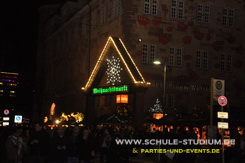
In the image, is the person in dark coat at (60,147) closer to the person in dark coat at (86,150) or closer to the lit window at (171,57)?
the person in dark coat at (86,150)

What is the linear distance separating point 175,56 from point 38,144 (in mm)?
26156

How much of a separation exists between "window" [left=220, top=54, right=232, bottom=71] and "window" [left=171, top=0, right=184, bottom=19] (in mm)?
6115

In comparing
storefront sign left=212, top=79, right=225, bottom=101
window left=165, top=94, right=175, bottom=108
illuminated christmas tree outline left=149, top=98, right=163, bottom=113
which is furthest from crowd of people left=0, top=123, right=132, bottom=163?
window left=165, top=94, right=175, bottom=108

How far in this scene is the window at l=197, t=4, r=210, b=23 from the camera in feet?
137

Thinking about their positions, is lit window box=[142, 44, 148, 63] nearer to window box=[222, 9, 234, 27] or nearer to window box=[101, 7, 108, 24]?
window box=[101, 7, 108, 24]

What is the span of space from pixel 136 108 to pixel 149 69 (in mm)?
6199

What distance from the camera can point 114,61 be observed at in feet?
131

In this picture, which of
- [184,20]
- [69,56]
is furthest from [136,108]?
[69,56]

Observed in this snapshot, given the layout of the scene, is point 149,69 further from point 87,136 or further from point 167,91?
point 87,136

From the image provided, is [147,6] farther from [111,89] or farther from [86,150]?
[86,150]

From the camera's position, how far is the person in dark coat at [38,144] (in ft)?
52.7

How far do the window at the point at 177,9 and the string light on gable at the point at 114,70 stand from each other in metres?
6.84

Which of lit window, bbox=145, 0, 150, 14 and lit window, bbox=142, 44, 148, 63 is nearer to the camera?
lit window, bbox=142, 44, 148, 63

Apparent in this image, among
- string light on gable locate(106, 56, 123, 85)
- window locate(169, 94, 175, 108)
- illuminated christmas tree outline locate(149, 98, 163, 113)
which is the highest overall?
string light on gable locate(106, 56, 123, 85)
